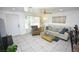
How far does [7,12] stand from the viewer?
166 cm

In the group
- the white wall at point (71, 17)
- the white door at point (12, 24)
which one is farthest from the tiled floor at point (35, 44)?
the white wall at point (71, 17)

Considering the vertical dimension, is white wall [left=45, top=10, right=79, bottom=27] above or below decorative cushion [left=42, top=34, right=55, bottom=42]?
above

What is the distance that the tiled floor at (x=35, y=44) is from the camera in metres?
1.71

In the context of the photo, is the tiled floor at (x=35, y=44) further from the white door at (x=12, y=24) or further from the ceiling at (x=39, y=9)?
the ceiling at (x=39, y=9)

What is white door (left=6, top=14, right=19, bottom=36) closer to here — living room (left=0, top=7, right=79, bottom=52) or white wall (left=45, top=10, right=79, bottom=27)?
living room (left=0, top=7, right=79, bottom=52)

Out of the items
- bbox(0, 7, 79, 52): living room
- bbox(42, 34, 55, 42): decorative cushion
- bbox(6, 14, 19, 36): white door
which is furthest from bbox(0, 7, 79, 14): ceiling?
bbox(42, 34, 55, 42): decorative cushion

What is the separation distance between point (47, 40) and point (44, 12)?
1.68 feet

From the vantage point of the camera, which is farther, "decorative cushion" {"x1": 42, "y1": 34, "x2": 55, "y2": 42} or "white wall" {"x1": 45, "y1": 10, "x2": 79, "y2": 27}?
"decorative cushion" {"x1": 42, "y1": 34, "x2": 55, "y2": 42}

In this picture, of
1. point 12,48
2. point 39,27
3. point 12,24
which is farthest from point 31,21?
point 12,48

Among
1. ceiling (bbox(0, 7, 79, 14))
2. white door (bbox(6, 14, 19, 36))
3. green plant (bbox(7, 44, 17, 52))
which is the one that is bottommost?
green plant (bbox(7, 44, 17, 52))

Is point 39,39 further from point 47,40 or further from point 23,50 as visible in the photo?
point 23,50

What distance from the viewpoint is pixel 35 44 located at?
68.4 inches

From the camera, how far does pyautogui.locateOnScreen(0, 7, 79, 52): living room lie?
1660 millimetres
